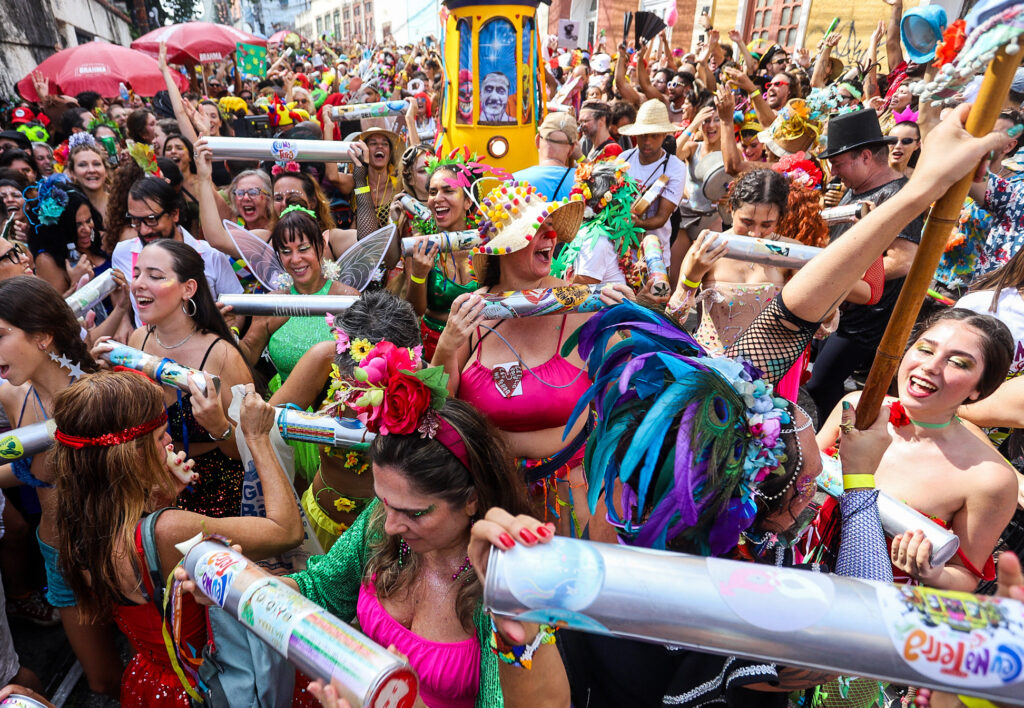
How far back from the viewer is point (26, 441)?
227 cm

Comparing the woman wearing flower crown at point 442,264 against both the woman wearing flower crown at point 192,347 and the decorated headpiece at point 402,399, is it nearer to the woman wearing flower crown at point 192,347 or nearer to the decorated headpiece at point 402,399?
the woman wearing flower crown at point 192,347

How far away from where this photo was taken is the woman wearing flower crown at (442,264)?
3.77m

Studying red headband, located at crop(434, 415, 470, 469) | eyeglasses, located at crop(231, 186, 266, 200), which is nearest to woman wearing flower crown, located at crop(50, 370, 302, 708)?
red headband, located at crop(434, 415, 470, 469)

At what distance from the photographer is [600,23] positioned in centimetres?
2509

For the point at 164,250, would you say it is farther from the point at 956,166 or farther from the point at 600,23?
the point at 600,23

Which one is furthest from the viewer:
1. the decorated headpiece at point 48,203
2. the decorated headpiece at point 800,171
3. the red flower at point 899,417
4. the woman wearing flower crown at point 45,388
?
the decorated headpiece at point 48,203

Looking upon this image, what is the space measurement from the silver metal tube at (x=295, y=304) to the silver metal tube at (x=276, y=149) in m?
1.60

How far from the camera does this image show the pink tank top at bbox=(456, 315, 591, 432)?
A: 2.55 m

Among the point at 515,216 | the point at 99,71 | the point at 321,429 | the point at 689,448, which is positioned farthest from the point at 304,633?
the point at 99,71

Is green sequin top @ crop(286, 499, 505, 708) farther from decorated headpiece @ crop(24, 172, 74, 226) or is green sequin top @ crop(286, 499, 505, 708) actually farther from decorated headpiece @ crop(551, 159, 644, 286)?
decorated headpiece @ crop(24, 172, 74, 226)

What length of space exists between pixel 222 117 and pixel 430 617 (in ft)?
32.2

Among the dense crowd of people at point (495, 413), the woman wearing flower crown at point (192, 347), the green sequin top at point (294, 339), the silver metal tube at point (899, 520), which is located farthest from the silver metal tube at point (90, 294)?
the silver metal tube at point (899, 520)

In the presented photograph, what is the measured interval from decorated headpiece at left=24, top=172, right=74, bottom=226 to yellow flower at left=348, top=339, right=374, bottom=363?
11.6 ft

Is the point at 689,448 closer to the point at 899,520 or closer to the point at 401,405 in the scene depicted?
the point at 401,405
